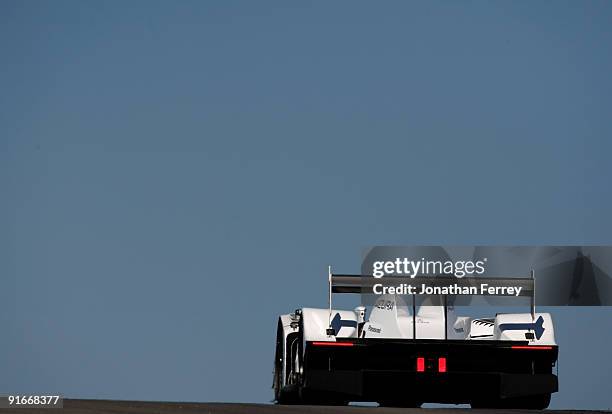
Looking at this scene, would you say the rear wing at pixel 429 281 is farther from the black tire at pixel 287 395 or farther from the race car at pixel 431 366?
the black tire at pixel 287 395

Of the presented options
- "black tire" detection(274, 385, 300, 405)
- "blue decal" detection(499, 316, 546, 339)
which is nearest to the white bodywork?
"blue decal" detection(499, 316, 546, 339)

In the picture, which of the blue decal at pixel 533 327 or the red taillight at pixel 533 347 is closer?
the red taillight at pixel 533 347

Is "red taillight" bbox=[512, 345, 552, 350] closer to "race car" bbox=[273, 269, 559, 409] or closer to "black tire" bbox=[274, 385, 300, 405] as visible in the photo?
"race car" bbox=[273, 269, 559, 409]

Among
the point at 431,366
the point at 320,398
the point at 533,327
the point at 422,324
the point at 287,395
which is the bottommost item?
the point at 320,398

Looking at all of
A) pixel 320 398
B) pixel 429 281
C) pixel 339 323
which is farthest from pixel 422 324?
pixel 320 398

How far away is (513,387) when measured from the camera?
21.0 meters

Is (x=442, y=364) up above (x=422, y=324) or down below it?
below

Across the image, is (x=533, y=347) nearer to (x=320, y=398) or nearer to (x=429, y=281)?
(x=429, y=281)

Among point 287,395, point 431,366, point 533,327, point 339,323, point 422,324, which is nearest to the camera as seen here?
point 431,366

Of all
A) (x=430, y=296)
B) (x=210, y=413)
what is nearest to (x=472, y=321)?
(x=430, y=296)

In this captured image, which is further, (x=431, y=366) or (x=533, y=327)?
(x=533, y=327)

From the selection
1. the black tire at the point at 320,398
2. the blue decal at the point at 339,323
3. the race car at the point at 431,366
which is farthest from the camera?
the blue decal at the point at 339,323

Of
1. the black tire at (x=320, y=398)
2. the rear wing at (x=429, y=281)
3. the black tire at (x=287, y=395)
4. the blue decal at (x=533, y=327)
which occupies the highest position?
the rear wing at (x=429, y=281)

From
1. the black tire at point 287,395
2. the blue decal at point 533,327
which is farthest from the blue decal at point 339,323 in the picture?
the blue decal at point 533,327
